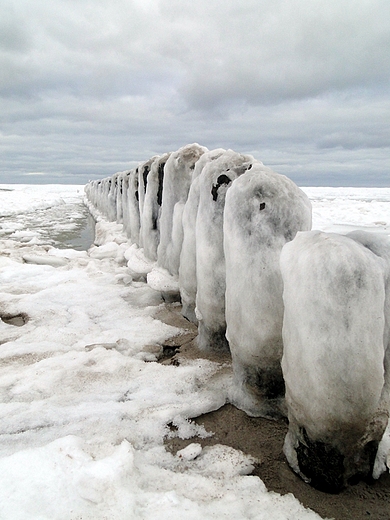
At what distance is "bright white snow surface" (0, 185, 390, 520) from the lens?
142 cm

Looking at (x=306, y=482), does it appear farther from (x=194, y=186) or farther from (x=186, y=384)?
(x=194, y=186)

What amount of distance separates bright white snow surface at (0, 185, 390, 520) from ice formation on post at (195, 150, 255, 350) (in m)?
0.30

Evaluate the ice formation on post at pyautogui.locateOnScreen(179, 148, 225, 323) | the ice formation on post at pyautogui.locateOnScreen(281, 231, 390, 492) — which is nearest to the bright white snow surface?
the ice formation on post at pyautogui.locateOnScreen(281, 231, 390, 492)

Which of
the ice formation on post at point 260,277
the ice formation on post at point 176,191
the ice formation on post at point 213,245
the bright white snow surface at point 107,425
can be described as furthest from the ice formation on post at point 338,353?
the ice formation on post at point 176,191

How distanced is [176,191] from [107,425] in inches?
100

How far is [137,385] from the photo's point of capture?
2.43 metres

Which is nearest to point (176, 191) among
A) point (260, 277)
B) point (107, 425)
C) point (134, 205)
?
point (260, 277)

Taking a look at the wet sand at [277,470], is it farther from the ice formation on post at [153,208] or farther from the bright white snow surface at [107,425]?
the ice formation on post at [153,208]

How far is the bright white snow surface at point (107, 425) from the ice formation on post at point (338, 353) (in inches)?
10.0

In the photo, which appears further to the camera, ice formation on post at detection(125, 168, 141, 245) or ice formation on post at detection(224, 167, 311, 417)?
ice formation on post at detection(125, 168, 141, 245)

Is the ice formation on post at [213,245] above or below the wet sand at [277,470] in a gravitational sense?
above

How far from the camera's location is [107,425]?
200 centimetres

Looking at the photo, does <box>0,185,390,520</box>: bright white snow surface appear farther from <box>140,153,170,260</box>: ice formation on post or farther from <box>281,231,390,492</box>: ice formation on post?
<box>140,153,170,260</box>: ice formation on post

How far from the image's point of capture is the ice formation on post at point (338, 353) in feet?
4.81
